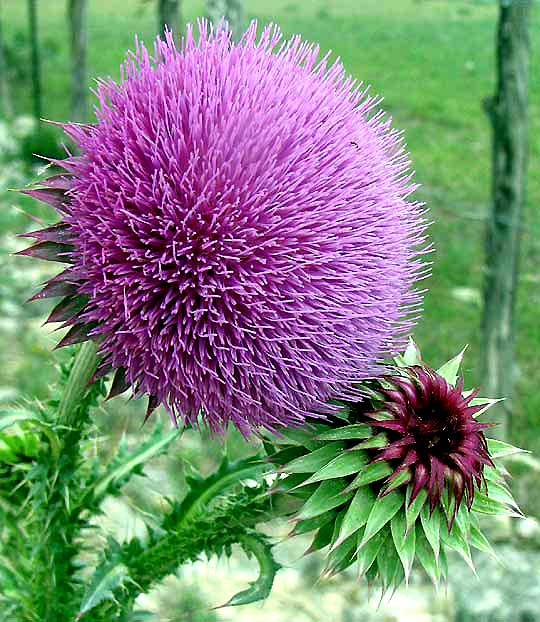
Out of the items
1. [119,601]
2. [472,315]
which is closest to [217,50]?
[119,601]

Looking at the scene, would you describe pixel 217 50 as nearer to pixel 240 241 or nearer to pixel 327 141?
pixel 327 141

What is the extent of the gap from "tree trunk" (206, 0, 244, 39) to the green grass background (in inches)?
75.4

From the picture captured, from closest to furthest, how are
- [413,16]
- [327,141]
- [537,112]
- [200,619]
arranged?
[327,141] < [200,619] < [537,112] < [413,16]

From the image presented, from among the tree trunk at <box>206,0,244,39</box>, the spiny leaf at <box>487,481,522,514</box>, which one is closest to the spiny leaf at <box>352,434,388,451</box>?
the spiny leaf at <box>487,481,522,514</box>

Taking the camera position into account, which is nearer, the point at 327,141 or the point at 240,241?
the point at 240,241

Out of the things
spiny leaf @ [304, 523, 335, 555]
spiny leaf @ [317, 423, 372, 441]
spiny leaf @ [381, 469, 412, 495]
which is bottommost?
spiny leaf @ [304, 523, 335, 555]

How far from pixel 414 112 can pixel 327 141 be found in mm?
12119

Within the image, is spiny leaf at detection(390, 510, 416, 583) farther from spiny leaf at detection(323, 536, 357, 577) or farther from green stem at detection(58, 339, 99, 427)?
green stem at detection(58, 339, 99, 427)

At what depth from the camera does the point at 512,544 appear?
5281 mm

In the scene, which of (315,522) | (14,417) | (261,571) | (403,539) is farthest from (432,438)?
(14,417)

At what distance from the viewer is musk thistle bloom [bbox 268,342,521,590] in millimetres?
1752

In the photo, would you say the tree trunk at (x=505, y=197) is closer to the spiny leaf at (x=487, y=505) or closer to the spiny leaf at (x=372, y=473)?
the spiny leaf at (x=487, y=505)

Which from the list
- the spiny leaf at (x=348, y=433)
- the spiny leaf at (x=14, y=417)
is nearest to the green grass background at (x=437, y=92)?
the spiny leaf at (x=348, y=433)

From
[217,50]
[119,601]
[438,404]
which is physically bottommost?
[119,601]
